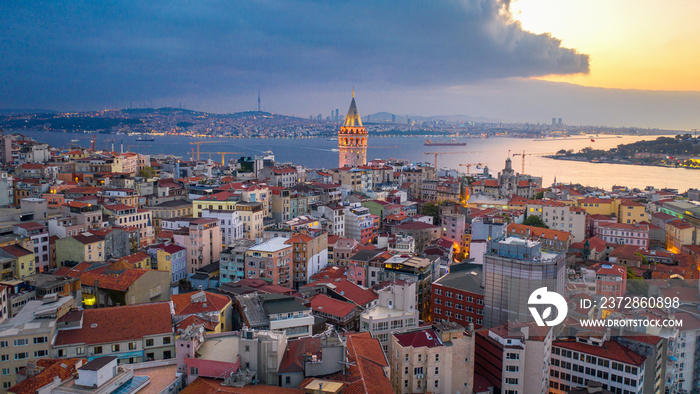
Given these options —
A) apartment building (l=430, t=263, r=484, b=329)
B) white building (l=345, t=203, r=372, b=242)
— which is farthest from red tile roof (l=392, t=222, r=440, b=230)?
apartment building (l=430, t=263, r=484, b=329)

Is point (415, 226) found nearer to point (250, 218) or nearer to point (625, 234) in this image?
point (250, 218)

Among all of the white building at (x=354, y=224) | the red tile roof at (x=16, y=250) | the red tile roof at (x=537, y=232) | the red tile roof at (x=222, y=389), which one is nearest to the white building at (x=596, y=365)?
the red tile roof at (x=222, y=389)

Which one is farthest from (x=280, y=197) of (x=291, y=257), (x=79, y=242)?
(x=79, y=242)

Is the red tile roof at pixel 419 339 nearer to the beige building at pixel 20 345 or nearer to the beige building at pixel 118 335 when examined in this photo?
the beige building at pixel 118 335

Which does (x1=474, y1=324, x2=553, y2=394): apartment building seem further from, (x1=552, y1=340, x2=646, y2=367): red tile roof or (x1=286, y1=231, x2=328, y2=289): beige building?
(x1=286, y1=231, x2=328, y2=289): beige building

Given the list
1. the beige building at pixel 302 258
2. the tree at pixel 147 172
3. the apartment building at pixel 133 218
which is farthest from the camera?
the tree at pixel 147 172

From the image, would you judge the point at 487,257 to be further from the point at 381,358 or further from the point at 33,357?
the point at 33,357
